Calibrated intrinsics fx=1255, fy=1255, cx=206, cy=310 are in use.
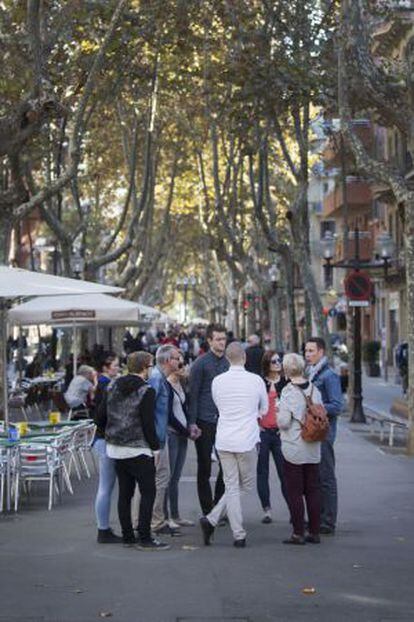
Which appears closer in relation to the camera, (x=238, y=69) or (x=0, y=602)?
(x=0, y=602)

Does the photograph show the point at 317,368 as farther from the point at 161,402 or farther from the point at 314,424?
the point at 161,402

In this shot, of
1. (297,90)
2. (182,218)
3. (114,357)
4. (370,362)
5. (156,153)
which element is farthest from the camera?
(182,218)

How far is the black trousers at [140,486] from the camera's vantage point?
1038 centimetres

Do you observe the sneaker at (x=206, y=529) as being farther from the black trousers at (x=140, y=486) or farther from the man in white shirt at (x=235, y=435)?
the black trousers at (x=140, y=486)

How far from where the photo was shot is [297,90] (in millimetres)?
24094

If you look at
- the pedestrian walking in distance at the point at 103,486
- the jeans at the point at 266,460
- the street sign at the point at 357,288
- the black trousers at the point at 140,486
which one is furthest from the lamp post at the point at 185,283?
the black trousers at the point at 140,486

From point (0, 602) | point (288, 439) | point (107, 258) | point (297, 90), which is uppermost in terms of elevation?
point (297, 90)

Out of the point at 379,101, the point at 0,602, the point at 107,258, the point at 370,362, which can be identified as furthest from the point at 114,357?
the point at 370,362

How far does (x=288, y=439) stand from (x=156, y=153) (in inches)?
1154

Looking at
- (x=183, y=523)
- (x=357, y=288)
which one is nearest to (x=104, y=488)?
(x=183, y=523)

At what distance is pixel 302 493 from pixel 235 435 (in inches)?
32.4

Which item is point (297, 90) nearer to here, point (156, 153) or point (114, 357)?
point (114, 357)

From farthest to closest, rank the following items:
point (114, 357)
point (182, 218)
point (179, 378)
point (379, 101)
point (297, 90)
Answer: point (182, 218), point (297, 90), point (379, 101), point (114, 357), point (179, 378)

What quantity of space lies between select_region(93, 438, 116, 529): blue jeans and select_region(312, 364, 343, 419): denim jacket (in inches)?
79.2
